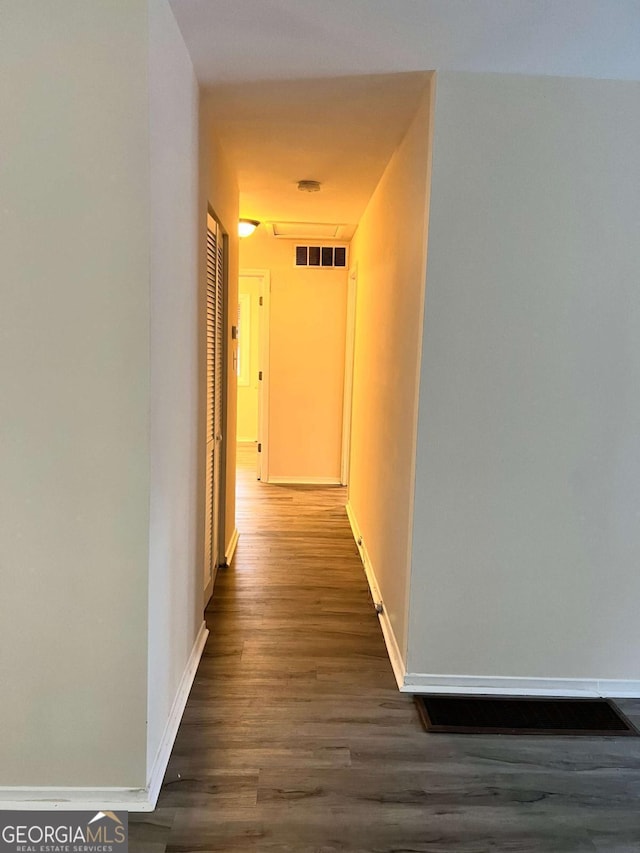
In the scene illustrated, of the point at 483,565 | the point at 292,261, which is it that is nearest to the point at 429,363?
the point at 483,565

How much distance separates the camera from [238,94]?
2.25 m

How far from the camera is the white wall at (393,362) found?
2285 millimetres

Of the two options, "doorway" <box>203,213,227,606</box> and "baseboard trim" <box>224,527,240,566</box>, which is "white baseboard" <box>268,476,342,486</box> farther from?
"doorway" <box>203,213,227,606</box>

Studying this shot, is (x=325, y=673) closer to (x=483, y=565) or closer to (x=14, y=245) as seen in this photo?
(x=483, y=565)

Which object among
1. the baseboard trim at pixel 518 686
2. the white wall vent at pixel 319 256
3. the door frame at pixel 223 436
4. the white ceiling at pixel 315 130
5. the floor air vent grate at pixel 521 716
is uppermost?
the white ceiling at pixel 315 130

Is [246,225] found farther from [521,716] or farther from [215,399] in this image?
[521,716]

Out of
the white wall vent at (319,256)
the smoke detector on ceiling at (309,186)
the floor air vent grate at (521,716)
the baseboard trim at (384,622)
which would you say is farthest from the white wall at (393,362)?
the white wall vent at (319,256)

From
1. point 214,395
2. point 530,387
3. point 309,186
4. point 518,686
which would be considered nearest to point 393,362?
point 530,387

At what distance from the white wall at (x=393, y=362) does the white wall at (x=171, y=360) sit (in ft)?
3.00

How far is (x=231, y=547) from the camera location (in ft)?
12.2

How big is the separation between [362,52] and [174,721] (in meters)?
2.46

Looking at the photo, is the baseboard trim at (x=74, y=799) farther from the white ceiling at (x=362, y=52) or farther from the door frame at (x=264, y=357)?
the door frame at (x=264, y=357)

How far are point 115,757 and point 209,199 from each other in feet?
7.31

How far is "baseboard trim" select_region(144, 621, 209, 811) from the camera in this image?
5.54ft
